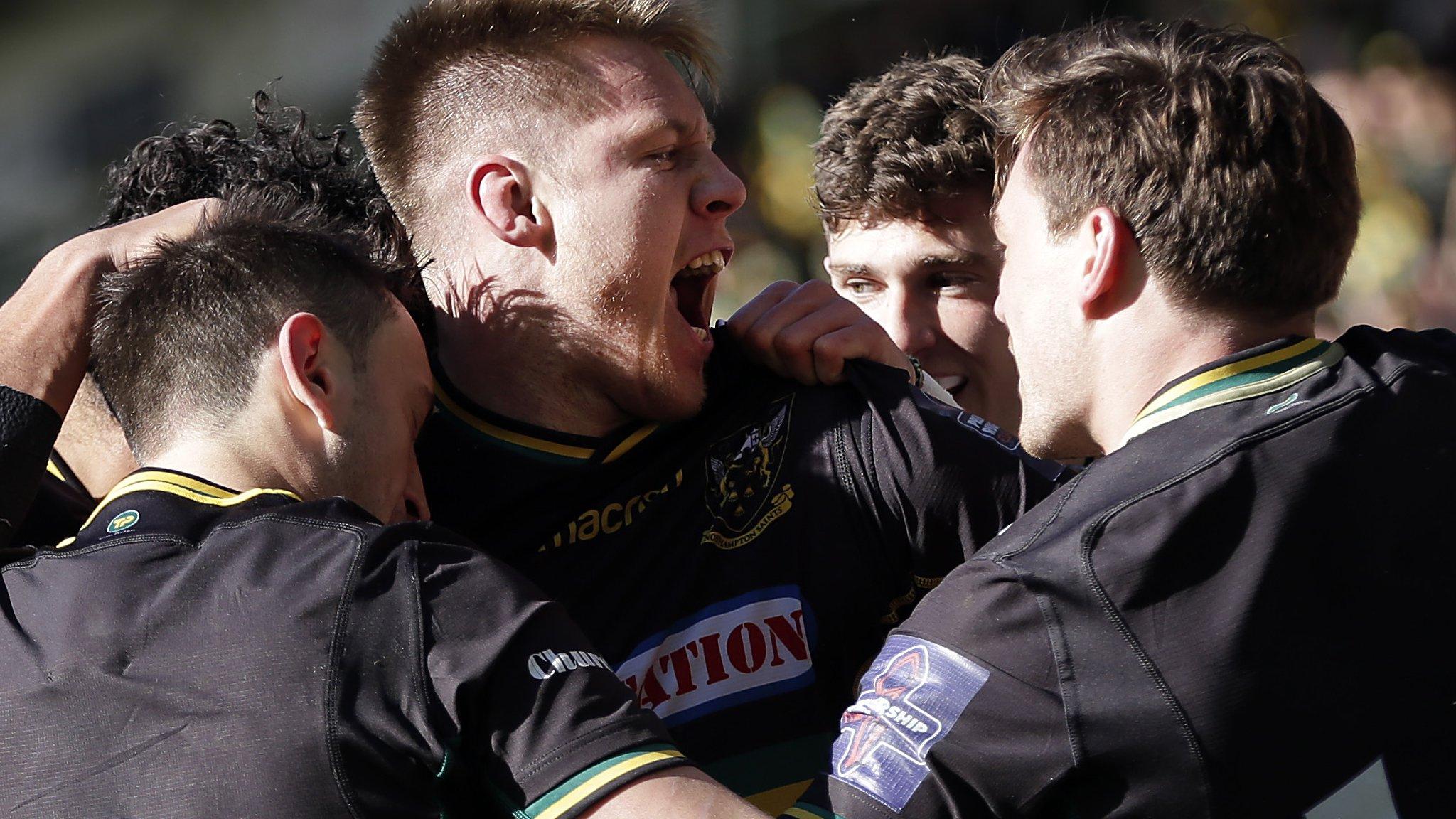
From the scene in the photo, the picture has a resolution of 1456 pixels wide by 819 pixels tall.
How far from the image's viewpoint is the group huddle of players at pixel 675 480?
171 centimetres

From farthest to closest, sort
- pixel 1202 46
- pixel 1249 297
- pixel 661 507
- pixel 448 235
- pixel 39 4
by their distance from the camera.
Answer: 1. pixel 39 4
2. pixel 448 235
3. pixel 661 507
4. pixel 1202 46
5. pixel 1249 297

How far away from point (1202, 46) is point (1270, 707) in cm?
113

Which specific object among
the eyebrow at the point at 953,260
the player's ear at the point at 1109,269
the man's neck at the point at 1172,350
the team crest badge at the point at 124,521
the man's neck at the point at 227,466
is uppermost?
the player's ear at the point at 1109,269

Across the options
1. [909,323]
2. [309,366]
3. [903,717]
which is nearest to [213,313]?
[309,366]

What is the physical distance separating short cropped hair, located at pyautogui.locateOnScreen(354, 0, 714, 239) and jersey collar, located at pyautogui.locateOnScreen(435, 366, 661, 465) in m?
0.49

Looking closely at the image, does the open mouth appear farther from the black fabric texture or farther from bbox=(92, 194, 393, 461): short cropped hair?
the black fabric texture

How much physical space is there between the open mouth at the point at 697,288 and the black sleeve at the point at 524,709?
113cm

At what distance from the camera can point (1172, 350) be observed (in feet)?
6.93

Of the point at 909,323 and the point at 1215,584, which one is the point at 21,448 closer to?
the point at 1215,584

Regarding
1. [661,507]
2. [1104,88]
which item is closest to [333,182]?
[661,507]

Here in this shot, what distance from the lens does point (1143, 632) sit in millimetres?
1762

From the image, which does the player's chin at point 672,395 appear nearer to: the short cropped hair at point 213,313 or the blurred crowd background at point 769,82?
the short cropped hair at point 213,313

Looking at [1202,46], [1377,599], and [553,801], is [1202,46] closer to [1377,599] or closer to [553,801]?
[1377,599]

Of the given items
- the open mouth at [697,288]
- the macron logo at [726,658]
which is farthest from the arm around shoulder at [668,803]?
the open mouth at [697,288]
